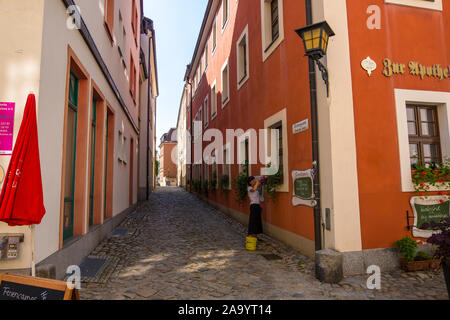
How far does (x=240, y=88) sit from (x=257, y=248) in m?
6.03

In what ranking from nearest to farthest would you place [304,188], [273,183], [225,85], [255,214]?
[304,188], [255,214], [273,183], [225,85]

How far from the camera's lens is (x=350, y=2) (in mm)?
5555

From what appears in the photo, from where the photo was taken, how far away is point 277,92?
7.66 metres

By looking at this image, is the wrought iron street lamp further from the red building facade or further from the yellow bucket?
the yellow bucket

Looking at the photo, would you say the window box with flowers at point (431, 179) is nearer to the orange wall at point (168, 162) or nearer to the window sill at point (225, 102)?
the window sill at point (225, 102)

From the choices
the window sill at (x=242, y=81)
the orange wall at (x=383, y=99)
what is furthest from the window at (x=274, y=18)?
the orange wall at (x=383, y=99)

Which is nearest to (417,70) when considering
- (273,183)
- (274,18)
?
(273,183)

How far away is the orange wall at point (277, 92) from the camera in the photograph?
632cm

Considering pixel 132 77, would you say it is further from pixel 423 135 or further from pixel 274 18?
pixel 423 135

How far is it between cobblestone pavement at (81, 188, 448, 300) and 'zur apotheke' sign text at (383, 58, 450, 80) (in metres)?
3.46

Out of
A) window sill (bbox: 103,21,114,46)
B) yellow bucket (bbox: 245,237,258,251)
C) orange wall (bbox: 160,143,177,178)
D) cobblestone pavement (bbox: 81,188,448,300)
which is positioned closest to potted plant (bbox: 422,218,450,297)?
cobblestone pavement (bbox: 81,188,448,300)

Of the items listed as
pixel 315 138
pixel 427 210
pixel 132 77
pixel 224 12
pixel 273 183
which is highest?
pixel 224 12

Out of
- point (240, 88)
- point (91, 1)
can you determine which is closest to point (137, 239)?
point (91, 1)

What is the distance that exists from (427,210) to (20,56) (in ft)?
21.6
